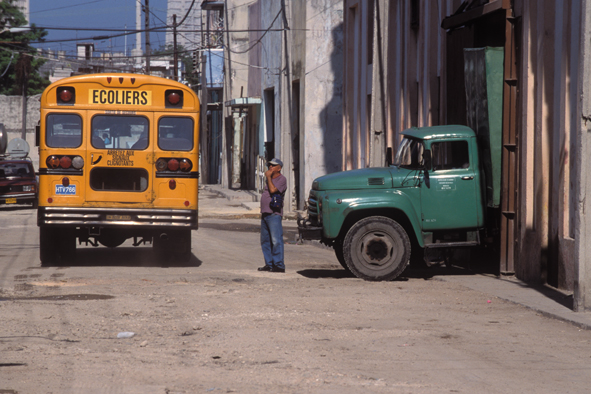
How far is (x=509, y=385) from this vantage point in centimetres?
613

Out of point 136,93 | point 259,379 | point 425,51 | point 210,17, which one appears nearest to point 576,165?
point 259,379

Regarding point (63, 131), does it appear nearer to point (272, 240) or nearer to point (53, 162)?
point (53, 162)

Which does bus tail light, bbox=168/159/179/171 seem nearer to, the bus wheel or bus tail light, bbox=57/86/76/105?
bus tail light, bbox=57/86/76/105

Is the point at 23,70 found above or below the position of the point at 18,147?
above

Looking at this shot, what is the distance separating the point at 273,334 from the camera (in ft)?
26.1

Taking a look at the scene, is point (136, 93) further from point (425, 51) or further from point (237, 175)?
point (237, 175)

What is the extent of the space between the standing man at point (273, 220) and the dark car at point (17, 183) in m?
17.6

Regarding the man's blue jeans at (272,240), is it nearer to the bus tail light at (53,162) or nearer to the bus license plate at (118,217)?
the bus license plate at (118,217)

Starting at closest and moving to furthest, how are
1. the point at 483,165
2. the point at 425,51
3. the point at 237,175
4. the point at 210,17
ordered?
the point at 483,165 → the point at 425,51 → the point at 237,175 → the point at 210,17

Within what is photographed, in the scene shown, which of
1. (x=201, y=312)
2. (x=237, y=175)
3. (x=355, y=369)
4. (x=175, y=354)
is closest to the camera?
(x=355, y=369)

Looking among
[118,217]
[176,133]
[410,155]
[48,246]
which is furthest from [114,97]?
[410,155]

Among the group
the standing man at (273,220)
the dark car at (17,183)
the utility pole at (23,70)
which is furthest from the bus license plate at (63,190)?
A: the utility pole at (23,70)

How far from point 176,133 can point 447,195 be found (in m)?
4.56

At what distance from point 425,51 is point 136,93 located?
6986mm
